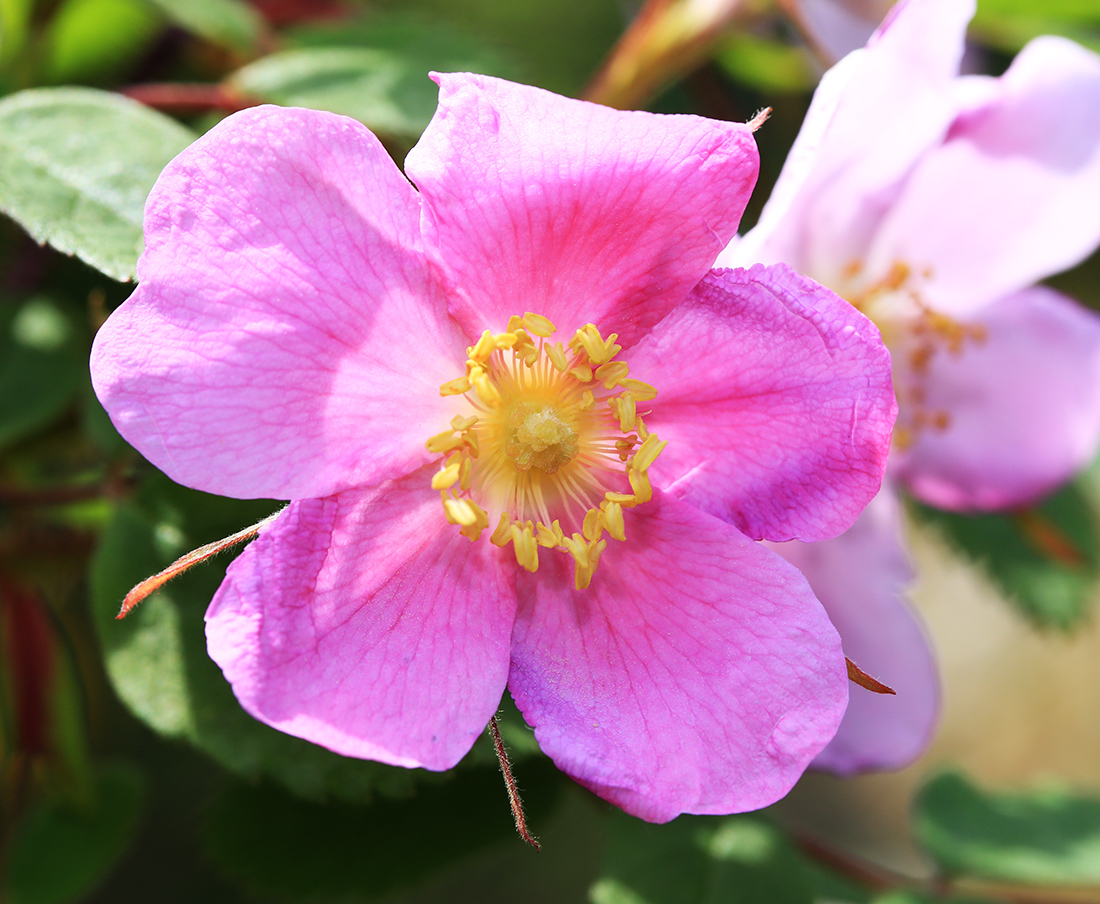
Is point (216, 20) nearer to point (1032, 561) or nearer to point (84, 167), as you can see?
point (84, 167)

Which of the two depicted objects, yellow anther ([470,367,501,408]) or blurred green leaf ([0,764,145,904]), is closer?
yellow anther ([470,367,501,408])

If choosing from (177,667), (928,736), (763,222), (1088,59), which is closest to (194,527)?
(177,667)

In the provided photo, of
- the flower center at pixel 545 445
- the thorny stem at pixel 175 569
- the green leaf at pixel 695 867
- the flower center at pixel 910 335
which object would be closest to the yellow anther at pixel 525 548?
the flower center at pixel 545 445

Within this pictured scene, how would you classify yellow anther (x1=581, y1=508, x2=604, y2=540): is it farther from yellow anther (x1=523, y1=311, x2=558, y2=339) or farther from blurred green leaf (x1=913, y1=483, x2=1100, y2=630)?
blurred green leaf (x1=913, y1=483, x2=1100, y2=630)

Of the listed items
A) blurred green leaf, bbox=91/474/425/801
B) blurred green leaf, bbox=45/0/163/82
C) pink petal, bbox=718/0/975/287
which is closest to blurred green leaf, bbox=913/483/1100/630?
pink petal, bbox=718/0/975/287

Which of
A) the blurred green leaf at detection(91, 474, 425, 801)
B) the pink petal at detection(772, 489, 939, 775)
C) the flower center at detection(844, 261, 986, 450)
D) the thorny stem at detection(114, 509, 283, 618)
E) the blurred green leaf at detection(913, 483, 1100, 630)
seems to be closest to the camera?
the thorny stem at detection(114, 509, 283, 618)

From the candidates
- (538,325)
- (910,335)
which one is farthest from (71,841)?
(910,335)

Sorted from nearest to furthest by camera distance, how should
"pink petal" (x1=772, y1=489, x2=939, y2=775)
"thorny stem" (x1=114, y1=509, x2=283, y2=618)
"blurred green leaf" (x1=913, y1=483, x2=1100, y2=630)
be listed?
"thorny stem" (x1=114, y1=509, x2=283, y2=618) < "pink petal" (x1=772, y1=489, x2=939, y2=775) < "blurred green leaf" (x1=913, y1=483, x2=1100, y2=630)
